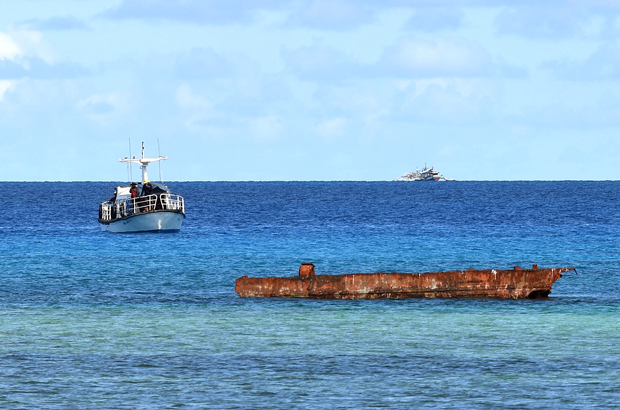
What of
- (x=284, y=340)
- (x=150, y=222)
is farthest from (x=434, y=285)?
(x=150, y=222)

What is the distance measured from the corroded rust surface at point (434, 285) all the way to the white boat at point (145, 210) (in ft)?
140

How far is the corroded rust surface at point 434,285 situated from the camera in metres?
37.4

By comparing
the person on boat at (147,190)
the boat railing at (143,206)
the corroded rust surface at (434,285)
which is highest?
the person on boat at (147,190)

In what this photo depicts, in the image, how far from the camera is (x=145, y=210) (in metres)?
80.8

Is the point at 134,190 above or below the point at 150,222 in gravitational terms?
above

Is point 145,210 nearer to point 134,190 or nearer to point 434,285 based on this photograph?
point 134,190

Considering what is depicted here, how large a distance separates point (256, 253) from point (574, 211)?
7838cm

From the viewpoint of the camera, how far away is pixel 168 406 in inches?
790

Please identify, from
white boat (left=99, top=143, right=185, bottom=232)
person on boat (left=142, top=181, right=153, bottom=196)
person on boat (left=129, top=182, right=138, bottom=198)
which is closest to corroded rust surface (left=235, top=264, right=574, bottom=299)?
white boat (left=99, top=143, right=185, bottom=232)

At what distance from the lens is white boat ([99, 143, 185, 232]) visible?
79.8 meters

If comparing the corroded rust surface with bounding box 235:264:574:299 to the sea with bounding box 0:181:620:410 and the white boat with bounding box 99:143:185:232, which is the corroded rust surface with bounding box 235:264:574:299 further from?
the white boat with bounding box 99:143:185:232

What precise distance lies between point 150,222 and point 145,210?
130 centimetres

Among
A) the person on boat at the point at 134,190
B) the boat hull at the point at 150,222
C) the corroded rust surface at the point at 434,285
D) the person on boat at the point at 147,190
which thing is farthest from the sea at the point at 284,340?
the person on boat at the point at 147,190

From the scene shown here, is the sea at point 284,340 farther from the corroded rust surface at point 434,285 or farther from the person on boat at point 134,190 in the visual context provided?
the person on boat at point 134,190
